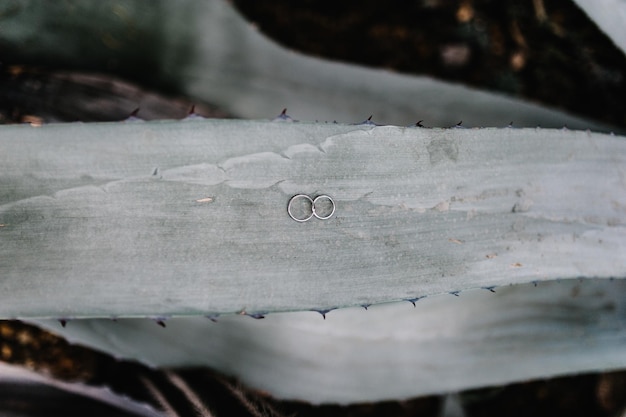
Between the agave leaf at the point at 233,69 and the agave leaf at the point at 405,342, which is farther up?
the agave leaf at the point at 233,69

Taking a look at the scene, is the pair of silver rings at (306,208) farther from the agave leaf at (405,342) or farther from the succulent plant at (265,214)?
the agave leaf at (405,342)

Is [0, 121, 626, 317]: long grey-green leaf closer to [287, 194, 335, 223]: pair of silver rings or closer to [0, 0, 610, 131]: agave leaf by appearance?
[287, 194, 335, 223]: pair of silver rings

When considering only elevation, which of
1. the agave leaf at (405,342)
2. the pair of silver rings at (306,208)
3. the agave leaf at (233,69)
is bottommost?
the agave leaf at (405,342)

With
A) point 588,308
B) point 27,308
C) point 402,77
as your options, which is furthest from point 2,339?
point 588,308

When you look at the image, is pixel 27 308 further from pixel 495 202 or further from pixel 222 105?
pixel 495 202

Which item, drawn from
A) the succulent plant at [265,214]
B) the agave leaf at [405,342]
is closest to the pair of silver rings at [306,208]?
the succulent plant at [265,214]

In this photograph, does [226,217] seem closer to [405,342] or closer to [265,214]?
[265,214]
